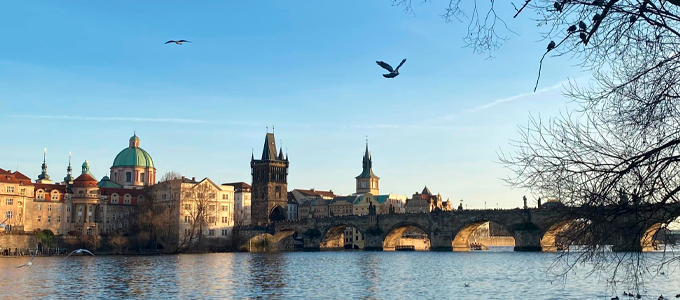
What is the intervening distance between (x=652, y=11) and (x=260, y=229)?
12032 centimetres

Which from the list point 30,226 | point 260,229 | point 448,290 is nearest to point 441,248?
point 260,229

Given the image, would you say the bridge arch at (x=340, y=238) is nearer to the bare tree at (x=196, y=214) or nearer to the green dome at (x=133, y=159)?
the bare tree at (x=196, y=214)

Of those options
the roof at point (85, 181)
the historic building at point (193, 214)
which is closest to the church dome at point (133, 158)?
the roof at point (85, 181)

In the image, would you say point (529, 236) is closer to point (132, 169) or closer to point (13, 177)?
point (13, 177)

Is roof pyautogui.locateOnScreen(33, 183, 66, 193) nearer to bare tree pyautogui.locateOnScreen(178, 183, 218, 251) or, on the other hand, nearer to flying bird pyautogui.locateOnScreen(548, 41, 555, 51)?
bare tree pyautogui.locateOnScreen(178, 183, 218, 251)

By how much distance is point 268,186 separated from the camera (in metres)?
160

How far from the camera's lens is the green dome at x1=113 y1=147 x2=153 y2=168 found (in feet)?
493

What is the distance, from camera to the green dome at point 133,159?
150250mm

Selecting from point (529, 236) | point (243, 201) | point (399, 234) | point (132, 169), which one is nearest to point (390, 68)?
point (529, 236)

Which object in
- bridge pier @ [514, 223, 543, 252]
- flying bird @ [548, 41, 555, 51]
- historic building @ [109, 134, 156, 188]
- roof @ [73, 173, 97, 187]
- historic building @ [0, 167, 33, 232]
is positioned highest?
historic building @ [109, 134, 156, 188]

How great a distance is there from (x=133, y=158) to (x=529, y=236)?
87655 millimetres

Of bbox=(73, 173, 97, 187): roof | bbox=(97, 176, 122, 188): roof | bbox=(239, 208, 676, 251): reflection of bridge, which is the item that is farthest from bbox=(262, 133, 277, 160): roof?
bbox=(73, 173, 97, 187): roof

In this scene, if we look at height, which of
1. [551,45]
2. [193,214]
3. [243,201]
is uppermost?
[243,201]

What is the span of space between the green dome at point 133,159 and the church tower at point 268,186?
2392cm
